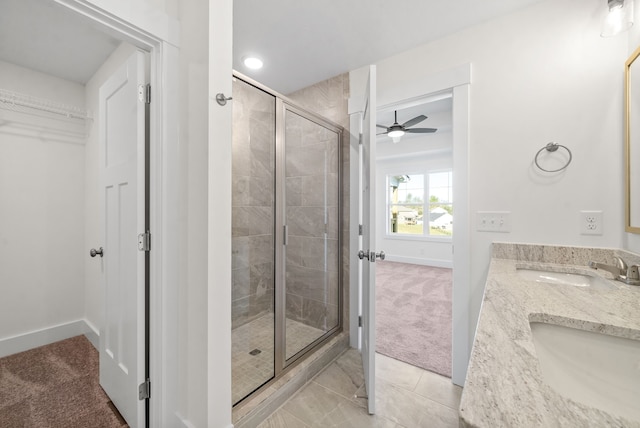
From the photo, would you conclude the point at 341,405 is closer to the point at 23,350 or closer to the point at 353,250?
the point at 353,250

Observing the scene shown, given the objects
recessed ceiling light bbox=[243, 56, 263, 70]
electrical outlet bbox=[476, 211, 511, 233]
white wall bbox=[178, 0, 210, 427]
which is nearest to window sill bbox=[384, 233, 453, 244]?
electrical outlet bbox=[476, 211, 511, 233]

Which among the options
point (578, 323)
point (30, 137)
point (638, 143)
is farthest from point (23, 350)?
point (638, 143)

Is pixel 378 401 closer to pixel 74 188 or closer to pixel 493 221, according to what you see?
pixel 493 221

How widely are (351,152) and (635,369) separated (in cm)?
202

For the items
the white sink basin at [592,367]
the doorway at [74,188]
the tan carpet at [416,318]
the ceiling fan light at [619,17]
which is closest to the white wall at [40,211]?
the doorway at [74,188]

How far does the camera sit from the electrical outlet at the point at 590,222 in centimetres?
146

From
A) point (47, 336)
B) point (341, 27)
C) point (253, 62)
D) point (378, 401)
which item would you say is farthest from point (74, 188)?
point (378, 401)

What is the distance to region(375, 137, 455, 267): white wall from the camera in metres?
5.19

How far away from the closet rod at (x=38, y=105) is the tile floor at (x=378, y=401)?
2.91 meters

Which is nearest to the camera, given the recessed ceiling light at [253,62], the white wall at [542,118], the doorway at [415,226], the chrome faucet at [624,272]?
the chrome faucet at [624,272]

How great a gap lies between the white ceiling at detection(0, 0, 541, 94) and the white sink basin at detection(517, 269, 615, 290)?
161cm

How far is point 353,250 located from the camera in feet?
7.72

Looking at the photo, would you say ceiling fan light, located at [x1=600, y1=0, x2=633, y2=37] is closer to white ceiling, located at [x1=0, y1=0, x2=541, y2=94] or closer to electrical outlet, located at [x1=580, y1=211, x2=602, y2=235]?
white ceiling, located at [x1=0, y1=0, x2=541, y2=94]

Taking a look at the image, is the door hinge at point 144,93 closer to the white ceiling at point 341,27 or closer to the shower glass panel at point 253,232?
the shower glass panel at point 253,232
